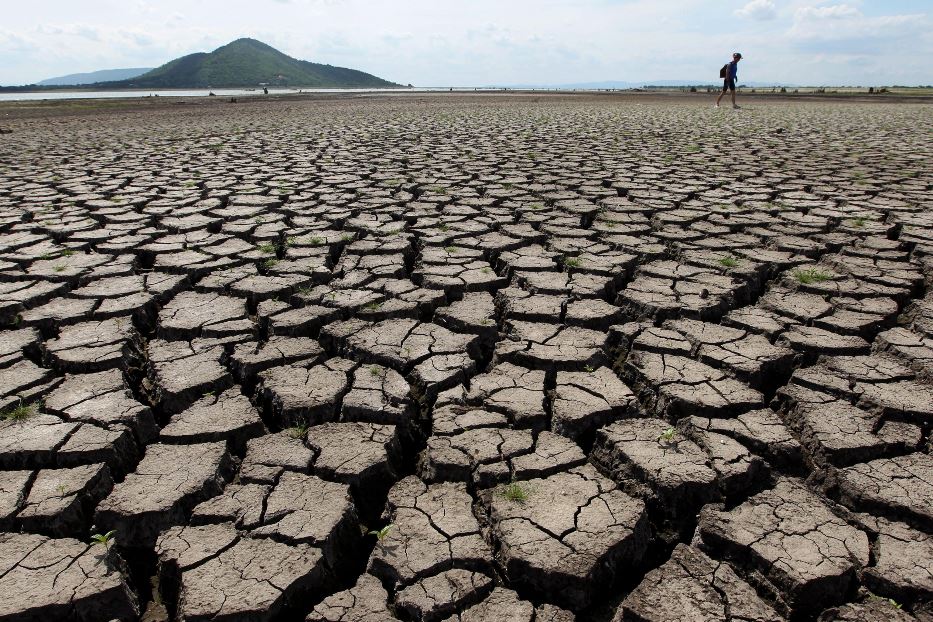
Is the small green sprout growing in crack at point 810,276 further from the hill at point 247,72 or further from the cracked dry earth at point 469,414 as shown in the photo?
the hill at point 247,72

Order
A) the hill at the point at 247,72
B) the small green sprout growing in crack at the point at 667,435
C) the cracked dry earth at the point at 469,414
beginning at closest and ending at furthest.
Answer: the cracked dry earth at the point at 469,414, the small green sprout growing in crack at the point at 667,435, the hill at the point at 247,72

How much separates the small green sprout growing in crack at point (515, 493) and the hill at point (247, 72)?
290 feet

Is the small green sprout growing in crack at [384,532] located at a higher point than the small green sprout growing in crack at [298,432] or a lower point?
lower

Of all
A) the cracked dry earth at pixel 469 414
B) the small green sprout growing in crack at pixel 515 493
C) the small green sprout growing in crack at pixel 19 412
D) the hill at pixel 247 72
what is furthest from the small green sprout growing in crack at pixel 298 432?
the hill at pixel 247 72

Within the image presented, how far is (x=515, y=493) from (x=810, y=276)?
245cm

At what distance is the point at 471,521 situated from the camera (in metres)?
1.59

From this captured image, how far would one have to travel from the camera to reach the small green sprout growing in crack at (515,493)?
1659 mm

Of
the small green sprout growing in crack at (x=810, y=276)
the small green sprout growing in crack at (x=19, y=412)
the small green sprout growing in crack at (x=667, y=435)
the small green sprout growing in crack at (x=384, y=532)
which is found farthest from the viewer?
the small green sprout growing in crack at (x=810, y=276)

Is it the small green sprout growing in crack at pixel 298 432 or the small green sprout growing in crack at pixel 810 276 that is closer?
the small green sprout growing in crack at pixel 298 432

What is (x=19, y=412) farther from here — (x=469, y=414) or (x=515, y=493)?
(x=515, y=493)

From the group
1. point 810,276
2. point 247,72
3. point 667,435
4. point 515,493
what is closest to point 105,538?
point 515,493

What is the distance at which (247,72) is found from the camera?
97.4 metres

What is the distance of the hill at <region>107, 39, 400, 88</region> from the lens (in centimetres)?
8574

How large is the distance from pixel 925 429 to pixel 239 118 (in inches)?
600
